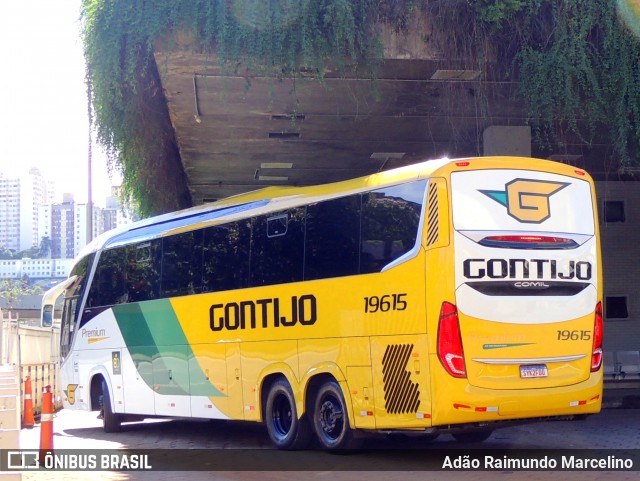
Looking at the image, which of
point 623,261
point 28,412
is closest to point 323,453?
point 28,412

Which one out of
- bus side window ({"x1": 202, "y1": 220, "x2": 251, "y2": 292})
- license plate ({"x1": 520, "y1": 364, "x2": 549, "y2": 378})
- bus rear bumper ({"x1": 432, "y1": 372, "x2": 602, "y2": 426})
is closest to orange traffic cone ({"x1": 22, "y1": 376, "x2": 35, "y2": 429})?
bus side window ({"x1": 202, "y1": 220, "x2": 251, "y2": 292})

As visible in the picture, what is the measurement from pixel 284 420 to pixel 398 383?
3.10m

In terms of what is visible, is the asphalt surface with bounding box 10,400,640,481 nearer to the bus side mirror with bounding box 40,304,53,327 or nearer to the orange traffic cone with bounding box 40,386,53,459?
the orange traffic cone with bounding box 40,386,53,459

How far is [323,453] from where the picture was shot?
12672 millimetres

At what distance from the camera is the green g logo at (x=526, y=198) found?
10680 millimetres

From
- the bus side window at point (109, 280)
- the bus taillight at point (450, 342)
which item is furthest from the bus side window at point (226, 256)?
the bus taillight at point (450, 342)

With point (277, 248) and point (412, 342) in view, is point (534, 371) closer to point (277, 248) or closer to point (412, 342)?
point (412, 342)

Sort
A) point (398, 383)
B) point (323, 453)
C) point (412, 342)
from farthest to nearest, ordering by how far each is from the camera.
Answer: point (323, 453), point (398, 383), point (412, 342)

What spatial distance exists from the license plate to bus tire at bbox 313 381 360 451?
7.96ft

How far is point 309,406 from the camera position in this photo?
41.1 feet

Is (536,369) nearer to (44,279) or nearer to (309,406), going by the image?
(309,406)

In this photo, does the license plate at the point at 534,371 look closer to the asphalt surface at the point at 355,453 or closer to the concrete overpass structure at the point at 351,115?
the asphalt surface at the point at 355,453

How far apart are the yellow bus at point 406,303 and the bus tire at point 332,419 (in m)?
0.03

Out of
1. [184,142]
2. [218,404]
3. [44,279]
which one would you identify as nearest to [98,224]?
[44,279]
